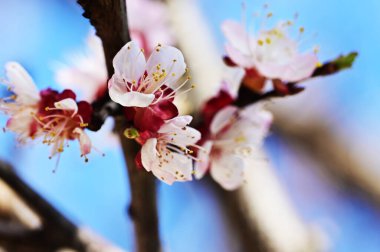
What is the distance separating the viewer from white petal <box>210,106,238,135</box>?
0.75 m

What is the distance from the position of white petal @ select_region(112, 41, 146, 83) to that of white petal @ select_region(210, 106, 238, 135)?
0.62 ft

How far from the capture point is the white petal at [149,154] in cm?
58

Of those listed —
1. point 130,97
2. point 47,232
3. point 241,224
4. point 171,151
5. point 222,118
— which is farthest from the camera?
point 241,224

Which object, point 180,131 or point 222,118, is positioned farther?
point 222,118

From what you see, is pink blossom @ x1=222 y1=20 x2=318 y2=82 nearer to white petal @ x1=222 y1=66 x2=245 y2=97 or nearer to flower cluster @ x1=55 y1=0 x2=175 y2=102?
white petal @ x1=222 y1=66 x2=245 y2=97

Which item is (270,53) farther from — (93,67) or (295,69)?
(93,67)

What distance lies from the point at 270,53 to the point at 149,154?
329mm

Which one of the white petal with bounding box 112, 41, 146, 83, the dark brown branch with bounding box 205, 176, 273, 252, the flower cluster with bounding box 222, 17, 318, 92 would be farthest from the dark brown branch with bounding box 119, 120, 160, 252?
the dark brown branch with bounding box 205, 176, 273, 252

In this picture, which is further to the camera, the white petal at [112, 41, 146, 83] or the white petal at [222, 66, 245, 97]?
the white petal at [222, 66, 245, 97]

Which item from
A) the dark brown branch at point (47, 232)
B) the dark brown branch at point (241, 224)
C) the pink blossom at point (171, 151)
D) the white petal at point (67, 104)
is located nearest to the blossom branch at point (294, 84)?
the pink blossom at point (171, 151)

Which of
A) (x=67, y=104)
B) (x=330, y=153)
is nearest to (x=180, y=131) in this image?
(x=67, y=104)

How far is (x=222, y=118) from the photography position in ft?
2.47

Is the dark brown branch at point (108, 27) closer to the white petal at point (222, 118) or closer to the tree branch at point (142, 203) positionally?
the tree branch at point (142, 203)

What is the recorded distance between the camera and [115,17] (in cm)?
56
